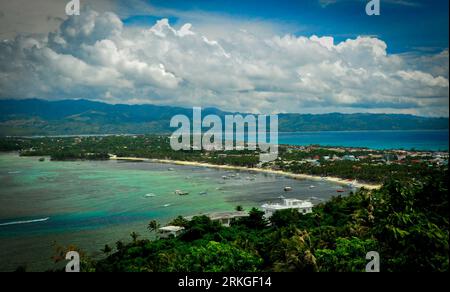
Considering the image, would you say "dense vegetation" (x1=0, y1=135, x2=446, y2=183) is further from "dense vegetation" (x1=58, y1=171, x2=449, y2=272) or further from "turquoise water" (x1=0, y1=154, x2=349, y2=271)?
"dense vegetation" (x1=58, y1=171, x2=449, y2=272)

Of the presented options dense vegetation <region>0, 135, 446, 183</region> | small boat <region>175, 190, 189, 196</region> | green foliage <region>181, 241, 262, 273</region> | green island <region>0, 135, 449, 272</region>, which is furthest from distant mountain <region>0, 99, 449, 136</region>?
green foliage <region>181, 241, 262, 273</region>

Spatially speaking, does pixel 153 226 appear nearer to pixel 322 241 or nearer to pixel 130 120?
pixel 322 241

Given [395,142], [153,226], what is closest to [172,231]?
[153,226]

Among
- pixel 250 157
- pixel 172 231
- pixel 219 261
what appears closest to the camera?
pixel 219 261

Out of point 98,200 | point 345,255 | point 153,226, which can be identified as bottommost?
point 98,200

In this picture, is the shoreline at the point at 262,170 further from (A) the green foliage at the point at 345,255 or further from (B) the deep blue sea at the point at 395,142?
(A) the green foliage at the point at 345,255

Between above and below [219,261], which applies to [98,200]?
below
